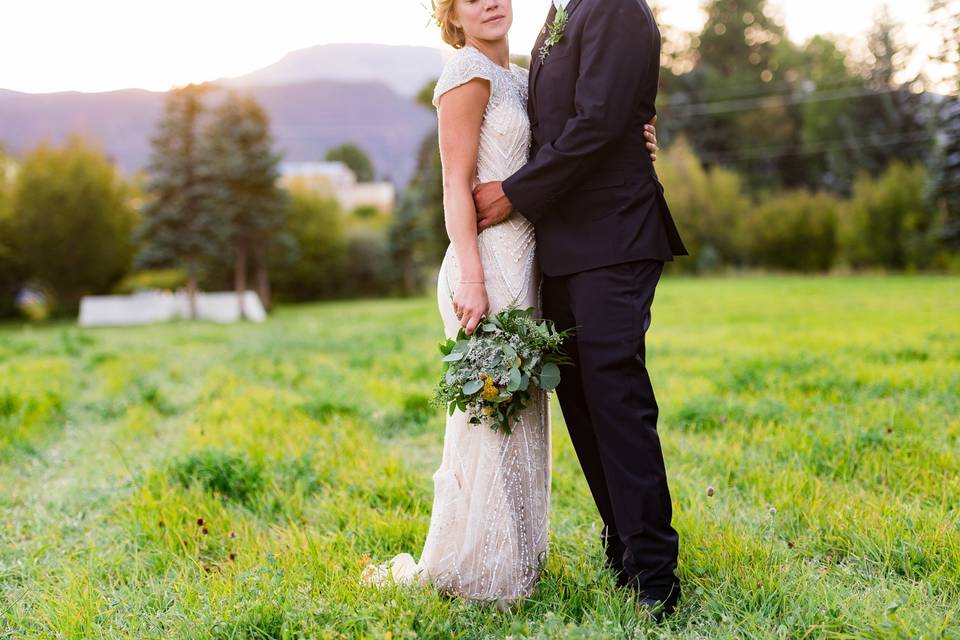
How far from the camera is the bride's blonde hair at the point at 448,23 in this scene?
2.50 m

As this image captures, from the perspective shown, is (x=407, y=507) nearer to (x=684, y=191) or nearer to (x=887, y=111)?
(x=684, y=191)

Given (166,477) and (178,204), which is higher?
(178,204)

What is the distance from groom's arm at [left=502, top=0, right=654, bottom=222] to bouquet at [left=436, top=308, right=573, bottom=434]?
462mm

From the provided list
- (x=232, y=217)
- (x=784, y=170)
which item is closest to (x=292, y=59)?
(x=784, y=170)

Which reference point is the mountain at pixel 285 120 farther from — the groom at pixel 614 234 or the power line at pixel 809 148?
the groom at pixel 614 234

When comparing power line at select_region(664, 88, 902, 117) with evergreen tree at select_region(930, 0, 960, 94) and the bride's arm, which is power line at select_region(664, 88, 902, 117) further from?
the bride's arm

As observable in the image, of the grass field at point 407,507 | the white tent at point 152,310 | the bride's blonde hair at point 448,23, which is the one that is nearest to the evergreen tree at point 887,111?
the white tent at point 152,310

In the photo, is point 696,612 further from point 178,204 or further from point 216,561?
point 178,204

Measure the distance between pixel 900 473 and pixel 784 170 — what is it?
50.2m

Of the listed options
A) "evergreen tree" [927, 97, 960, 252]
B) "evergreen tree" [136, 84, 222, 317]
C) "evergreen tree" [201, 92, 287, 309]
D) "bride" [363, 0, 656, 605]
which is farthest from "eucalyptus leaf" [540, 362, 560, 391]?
"evergreen tree" [927, 97, 960, 252]

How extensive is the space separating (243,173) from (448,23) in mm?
25712

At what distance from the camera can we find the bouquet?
7.41 ft

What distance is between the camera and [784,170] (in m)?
49.2

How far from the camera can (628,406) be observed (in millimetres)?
2271
